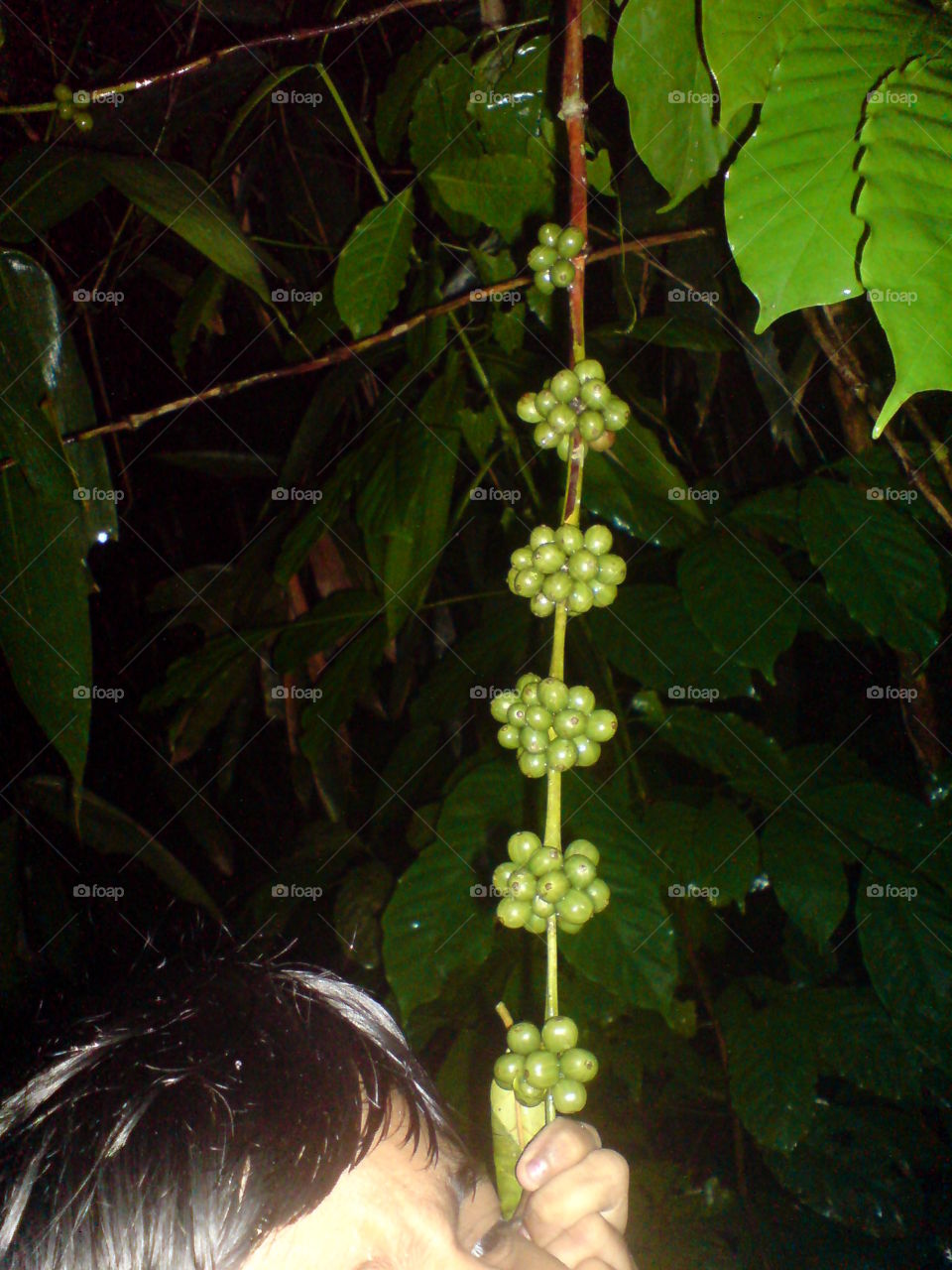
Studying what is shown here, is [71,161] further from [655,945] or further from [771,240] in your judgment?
[655,945]

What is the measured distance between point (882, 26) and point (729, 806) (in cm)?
72

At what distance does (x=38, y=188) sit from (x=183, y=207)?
0.26 m

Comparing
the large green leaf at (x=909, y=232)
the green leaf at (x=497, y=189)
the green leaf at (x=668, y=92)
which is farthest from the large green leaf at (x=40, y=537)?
the large green leaf at (x=909, y=232)

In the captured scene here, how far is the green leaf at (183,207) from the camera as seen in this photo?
Result: 782 millimetres

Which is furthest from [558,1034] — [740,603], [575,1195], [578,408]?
[740,603]

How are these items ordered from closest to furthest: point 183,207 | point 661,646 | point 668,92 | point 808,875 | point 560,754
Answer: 1. point 560,754
2. point 668,92
3. point 183,207
4. point 808,875
5. point 661,646

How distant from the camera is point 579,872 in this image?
1.41 feet

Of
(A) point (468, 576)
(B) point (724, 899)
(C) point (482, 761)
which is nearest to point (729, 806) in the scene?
(B) point (724, 899)

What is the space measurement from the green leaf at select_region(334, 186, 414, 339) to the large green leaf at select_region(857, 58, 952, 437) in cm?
60

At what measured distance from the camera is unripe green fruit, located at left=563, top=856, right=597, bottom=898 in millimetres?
431

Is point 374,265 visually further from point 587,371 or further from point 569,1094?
point 569,1094

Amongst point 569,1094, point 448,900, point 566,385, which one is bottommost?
point 448,900

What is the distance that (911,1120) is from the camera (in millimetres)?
1241

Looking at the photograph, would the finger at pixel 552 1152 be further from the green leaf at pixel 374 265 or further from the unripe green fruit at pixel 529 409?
the green leaf at pixel 374 265
